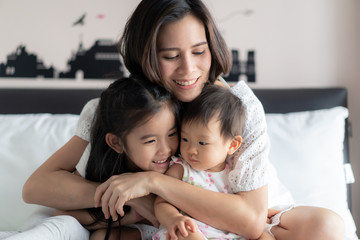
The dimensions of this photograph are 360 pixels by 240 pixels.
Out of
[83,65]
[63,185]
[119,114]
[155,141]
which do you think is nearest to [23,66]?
[83,65]

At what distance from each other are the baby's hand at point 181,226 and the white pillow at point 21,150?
3.11 feet

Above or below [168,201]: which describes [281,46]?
above

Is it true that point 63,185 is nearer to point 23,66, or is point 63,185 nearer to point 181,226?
point 181,226

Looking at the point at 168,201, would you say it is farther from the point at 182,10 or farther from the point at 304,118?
the point at 304,118

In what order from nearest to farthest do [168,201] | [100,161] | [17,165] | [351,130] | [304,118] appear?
[168,201]
[100,161]
[17,165]
[304,118]
[351,130]

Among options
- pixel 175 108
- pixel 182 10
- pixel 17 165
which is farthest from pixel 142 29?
pixel 17 165

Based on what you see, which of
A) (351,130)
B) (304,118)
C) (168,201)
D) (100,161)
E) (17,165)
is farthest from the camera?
(351,130)

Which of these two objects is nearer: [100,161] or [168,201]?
[168,201]

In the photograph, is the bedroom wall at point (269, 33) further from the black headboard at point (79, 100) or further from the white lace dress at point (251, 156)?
the white lace dress at point (251, 156)

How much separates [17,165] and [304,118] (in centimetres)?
159

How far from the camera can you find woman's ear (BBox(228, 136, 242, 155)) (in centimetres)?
119

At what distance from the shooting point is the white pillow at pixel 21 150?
1.65m

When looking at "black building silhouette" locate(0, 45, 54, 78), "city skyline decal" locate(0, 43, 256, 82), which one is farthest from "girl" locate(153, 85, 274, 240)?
"black building silhouette" locate(0, 45, 54, 78)

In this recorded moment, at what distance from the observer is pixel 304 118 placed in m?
1.90
